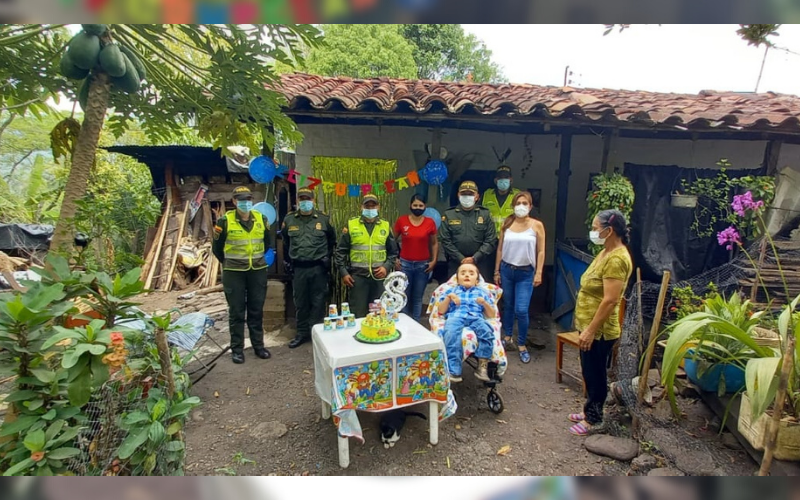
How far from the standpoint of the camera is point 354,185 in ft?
19.6

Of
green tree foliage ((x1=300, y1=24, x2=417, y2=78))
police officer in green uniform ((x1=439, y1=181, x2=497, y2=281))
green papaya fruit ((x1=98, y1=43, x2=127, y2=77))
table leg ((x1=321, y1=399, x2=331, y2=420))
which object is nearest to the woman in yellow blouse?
police officer in green uniform ((x1=439, y1=181, x2=497, y2=281))

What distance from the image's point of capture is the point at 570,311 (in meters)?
5.78

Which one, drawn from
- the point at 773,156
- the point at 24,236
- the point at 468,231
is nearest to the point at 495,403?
the point at 468,231

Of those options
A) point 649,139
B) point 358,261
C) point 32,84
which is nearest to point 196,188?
point 358,261

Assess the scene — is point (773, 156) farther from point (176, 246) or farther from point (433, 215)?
point (176, 246)

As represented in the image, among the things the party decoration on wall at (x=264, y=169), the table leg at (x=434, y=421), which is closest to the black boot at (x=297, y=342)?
the party decoration on wall at (x=264, y=169)

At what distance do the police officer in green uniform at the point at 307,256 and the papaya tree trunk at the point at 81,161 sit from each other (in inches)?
136

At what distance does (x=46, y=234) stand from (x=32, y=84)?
1184cm

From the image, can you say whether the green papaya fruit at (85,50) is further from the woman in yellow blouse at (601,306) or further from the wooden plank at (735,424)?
the wooden plank at (735,424)

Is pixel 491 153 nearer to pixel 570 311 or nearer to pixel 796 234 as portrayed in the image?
pixel 570 311

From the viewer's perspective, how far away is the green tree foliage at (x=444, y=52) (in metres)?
18.3

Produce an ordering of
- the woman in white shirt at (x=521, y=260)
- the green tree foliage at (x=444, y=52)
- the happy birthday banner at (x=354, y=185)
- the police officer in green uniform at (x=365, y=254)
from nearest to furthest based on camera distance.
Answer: the woman in white shirt at (x=521, y=260)
the police officer in green uniform at (x=365, y=254)
the happy birthday banner at (x=354, y=185)
the green tree foliage at (x=444, y=52)

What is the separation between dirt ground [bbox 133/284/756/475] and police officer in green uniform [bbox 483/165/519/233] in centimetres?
224

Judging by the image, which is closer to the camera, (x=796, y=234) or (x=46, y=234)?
(x=796, y=234)
